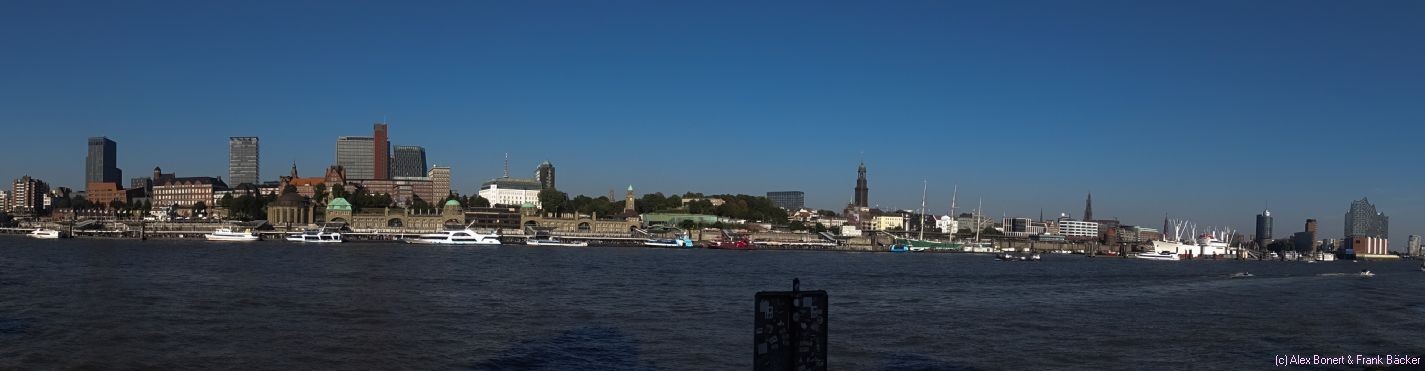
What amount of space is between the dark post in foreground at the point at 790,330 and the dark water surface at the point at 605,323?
28.2 feet

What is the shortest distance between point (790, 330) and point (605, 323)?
53.5 ft

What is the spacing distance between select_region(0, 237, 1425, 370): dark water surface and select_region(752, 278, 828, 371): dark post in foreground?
860 cm

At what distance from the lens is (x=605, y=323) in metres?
26.8

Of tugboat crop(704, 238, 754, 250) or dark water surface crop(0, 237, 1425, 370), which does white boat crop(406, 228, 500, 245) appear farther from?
dark water surface crop(0, 237, 1425, 370)

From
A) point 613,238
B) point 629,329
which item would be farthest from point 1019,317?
point 613,238

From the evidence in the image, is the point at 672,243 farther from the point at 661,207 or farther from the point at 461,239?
the point at 661,207

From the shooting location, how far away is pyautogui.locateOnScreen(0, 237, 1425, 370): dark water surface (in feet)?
67.7

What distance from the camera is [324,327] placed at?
24.8m

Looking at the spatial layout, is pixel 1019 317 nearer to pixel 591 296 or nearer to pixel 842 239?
pixel 591 296

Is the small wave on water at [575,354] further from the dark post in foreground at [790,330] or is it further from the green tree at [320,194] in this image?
the green tree at [320,194]

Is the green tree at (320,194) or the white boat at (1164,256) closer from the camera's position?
the white boat at (1164,256)

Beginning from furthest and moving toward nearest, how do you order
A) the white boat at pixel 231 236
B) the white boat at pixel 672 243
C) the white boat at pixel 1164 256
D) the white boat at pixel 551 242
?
the white boat at pixel 672 243 < the white boat at pixel 551 242 < the white boat at pixel 1164 256 < the white boat at pixel 231 236

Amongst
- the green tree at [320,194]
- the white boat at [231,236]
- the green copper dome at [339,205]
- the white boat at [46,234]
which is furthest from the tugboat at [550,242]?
the green tree at [320,194]

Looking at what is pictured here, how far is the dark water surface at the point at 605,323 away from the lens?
67.7 feet
